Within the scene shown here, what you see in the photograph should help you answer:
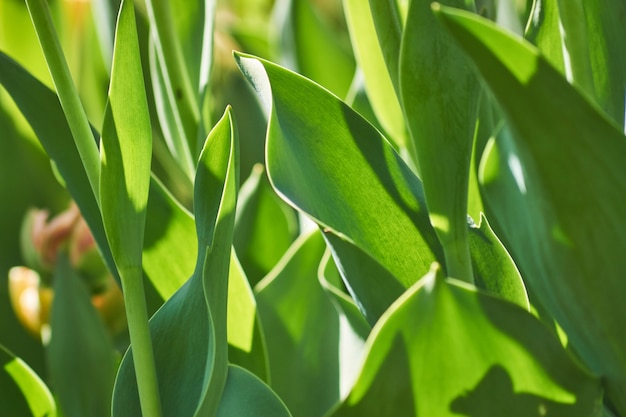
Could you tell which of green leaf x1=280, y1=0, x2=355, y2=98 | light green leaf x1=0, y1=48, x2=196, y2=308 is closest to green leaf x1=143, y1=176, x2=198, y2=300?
light green leaf x1=0, y1=48, x2=196, y2=308

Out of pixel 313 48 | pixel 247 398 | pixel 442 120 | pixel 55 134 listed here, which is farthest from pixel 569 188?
pixel 313 48

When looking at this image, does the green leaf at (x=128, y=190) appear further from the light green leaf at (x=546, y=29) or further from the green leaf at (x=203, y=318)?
the light green leaf at (x=546, y=29)

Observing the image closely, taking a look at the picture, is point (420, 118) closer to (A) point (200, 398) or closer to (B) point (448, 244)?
(B) point (448, 244)

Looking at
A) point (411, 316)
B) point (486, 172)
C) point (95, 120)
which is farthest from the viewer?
point (95, 120)

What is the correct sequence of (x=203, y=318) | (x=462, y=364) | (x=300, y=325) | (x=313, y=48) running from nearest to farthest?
1. (x=462, y=364)
2. (x=203, y=318)
3. (x=300, y=325)
4. (x=313, y=48)

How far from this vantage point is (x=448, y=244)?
0.41 meters

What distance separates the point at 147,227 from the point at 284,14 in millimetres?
377

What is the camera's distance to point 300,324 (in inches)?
22.2

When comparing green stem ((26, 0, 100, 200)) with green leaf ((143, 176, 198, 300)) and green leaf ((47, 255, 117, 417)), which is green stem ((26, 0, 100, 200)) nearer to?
green leaf ((143, 176, 198, 300))

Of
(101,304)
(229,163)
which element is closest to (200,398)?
(229,163)

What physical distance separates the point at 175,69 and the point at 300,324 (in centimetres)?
20

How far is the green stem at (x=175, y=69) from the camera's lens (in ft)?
1.94

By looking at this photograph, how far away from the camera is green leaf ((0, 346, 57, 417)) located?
0.51m

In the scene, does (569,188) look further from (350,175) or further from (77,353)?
(77,353)
